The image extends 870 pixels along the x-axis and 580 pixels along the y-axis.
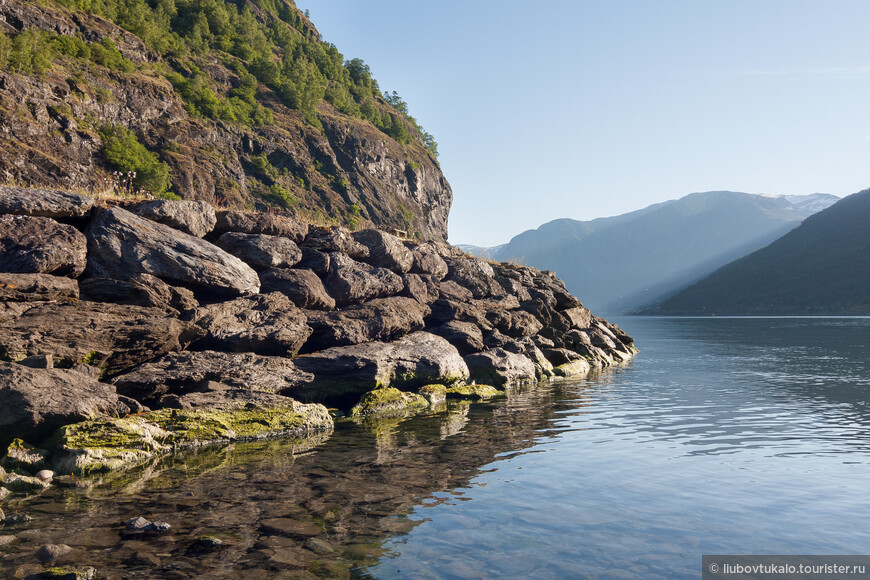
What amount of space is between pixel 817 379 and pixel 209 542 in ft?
127

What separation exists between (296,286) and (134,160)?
33.8 meters

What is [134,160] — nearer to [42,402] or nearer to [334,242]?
[334,242]

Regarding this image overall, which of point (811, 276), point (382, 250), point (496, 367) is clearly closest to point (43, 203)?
point (382, 250)

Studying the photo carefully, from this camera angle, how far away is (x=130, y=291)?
68.3ft

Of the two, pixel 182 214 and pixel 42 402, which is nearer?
pixel 42 402

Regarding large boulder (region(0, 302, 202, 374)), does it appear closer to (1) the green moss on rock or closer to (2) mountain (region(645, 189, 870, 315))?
(1) the green moss on rock

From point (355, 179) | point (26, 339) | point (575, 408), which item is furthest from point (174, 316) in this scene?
point (355, 179)

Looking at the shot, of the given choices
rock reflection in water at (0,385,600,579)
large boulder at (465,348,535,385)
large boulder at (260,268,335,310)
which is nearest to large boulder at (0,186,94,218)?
large boulder at (260,268,335,310)

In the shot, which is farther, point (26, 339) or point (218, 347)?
point (218, 347)

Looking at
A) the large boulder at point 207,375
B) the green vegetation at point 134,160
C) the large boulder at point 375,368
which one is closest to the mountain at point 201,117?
the green vegetation at point 134,160

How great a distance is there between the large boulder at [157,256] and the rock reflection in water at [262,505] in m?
8.72

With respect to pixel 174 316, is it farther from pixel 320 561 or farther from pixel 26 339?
pixel 320 561

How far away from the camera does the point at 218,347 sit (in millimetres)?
22156

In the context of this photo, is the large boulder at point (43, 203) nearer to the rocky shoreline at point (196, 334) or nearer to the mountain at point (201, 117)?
the rocky shoreline at point (196, 334)
